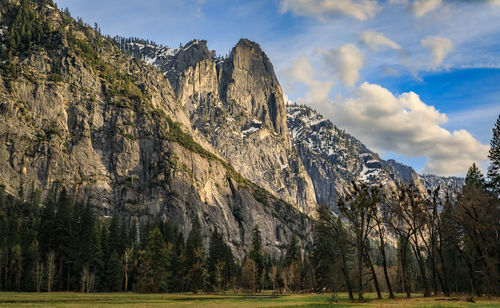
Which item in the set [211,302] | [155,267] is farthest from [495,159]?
[155,267]

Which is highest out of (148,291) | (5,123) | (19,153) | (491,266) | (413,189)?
(5,123)

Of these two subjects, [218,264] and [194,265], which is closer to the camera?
[194,265]

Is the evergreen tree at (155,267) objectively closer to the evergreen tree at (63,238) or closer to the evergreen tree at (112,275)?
the evergreen tree at (112,275)

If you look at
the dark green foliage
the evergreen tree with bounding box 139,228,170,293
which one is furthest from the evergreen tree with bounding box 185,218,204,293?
the evergreen tree with bounding box 139,228,170,293

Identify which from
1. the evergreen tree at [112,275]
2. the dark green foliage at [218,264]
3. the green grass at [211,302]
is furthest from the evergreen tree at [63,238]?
the dark green foliage at [218,264]

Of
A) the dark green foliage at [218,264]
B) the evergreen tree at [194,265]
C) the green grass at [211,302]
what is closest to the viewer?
the green grass at [211,302]

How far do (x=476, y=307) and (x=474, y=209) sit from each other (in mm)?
15519

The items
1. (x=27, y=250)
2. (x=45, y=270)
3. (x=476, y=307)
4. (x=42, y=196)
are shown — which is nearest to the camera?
(x=476, y=307)

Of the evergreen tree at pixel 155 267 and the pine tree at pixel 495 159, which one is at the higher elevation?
the pine tree at pixel 495 159

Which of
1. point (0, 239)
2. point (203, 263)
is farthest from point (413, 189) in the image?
point (0, 239)

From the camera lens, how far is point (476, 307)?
97.7 feet

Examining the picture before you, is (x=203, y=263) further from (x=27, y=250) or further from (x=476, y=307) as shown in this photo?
(x=476, y=307)

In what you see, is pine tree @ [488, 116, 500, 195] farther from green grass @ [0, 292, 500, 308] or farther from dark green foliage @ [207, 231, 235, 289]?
dark green foliage @ [207, 231, 235, 289]

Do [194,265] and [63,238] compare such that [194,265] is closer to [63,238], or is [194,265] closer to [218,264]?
[218,264]
